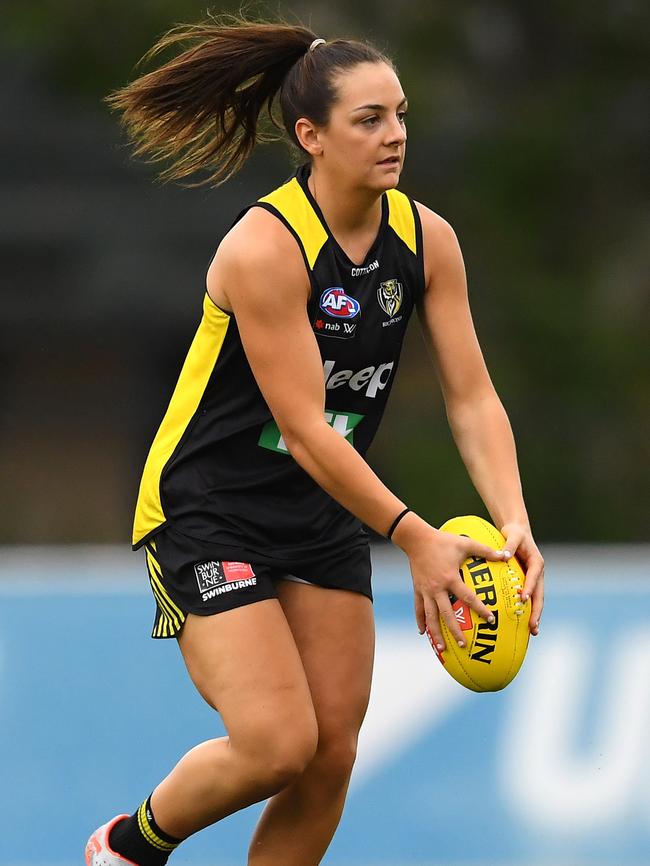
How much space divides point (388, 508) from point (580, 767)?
258 centimetres

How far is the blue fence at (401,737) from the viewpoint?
640cm

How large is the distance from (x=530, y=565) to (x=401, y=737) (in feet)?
7.78

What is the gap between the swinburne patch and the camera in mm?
4344

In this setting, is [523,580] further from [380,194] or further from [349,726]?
[380,194]

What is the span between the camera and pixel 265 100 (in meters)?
4.76

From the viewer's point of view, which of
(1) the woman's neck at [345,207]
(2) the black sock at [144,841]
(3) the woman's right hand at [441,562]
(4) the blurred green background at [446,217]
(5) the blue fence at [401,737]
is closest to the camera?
(3) the woman's right hand at [441,562]

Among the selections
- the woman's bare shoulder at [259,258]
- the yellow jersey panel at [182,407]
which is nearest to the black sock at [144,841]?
the yellow jersey panel at [182,407]

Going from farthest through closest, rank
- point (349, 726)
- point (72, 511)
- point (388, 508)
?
point (72, 511) → point (349, 726) → point (388, 508)

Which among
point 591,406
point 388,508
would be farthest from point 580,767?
point 591,406

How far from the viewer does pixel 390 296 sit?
4426 mm

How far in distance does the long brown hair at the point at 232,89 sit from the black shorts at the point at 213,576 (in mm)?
1050

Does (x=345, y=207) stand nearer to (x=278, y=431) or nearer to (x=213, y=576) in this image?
(x=278, y=431)

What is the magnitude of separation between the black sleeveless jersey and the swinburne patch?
4 cm

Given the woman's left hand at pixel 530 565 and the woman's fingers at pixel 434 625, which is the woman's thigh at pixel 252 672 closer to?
the woman's fingers at pixel 434 625
